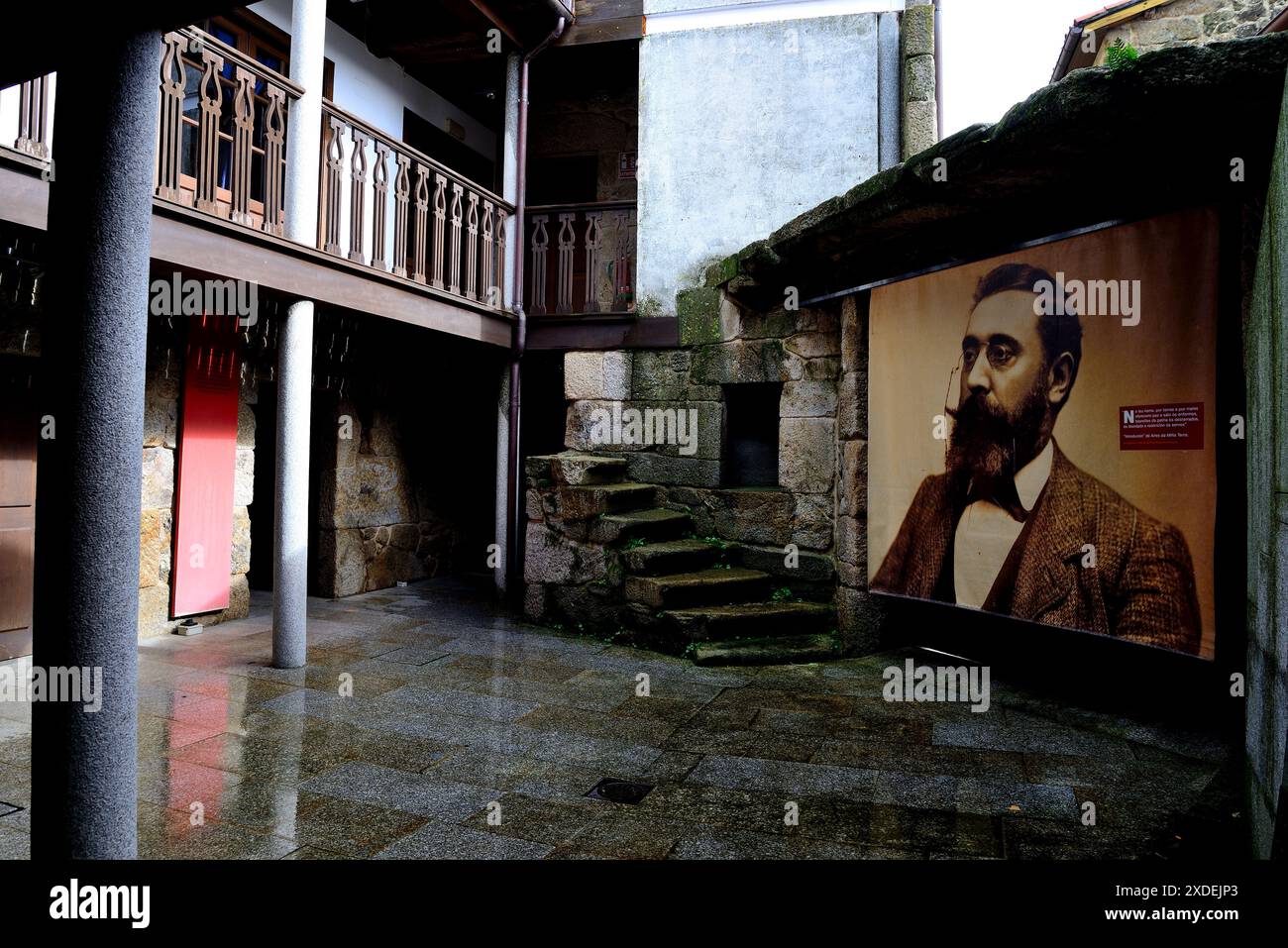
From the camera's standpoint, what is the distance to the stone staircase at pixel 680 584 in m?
6.17

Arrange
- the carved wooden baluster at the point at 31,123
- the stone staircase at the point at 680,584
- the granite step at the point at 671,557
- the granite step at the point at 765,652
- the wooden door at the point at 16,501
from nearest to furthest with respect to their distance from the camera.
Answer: the carved wooden baluster at the point at 31,123, the wooden door at the point at 16,501, the granite step at the point at 765,652, the stone staircase at the point at 680,584, the granite step at the point at 671,557

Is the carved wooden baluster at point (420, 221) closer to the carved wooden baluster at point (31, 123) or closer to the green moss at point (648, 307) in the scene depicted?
the green moss at point (648, 307)

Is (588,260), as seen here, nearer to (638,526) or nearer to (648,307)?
(648,307)

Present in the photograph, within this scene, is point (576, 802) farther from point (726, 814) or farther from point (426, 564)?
point (426, 564)

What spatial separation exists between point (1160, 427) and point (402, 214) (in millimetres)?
5430

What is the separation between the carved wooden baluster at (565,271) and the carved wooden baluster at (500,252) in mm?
444

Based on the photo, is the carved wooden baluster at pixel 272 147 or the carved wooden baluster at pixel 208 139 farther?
the carved wooden baluster at pixel 272 147

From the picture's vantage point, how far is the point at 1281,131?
2.47 meters

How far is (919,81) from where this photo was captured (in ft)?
24.6

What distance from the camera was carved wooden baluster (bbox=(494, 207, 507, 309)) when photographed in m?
8.21

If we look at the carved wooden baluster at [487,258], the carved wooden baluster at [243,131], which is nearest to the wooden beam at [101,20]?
the carved wooden baluster at [243,131]

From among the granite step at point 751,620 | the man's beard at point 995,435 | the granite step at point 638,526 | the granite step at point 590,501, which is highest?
the man's beard at point 995,435

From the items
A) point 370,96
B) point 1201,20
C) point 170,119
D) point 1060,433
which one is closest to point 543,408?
point 370,96
